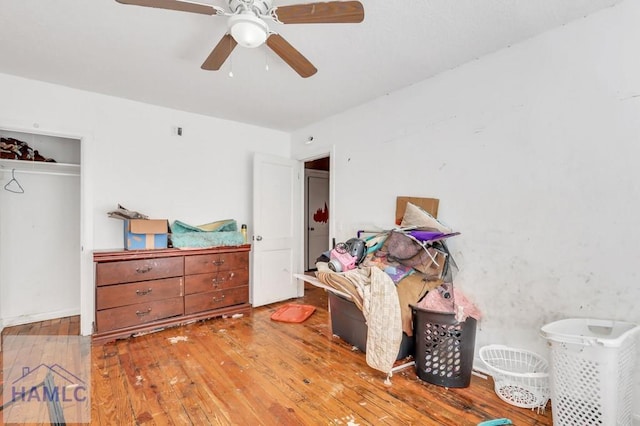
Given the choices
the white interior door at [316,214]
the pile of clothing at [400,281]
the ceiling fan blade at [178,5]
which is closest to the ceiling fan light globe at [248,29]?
the ceiling fan blade at [178,5]

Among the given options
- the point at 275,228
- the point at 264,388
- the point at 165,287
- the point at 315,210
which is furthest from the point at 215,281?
the point at 315,210

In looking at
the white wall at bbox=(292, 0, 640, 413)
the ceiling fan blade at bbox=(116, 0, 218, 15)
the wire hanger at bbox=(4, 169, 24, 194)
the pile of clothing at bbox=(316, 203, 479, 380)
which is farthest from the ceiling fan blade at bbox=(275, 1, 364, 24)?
the wire hanger at bbox=(4, 169, 24, 194)

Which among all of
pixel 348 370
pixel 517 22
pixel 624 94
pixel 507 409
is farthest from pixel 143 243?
pixel 624 94

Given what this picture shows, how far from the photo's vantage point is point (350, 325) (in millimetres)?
2746

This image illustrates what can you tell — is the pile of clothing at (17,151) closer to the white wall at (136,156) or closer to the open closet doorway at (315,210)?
the white wall at (136,156)

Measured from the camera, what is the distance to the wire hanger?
10.5ft

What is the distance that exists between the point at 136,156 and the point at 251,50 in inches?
77.1

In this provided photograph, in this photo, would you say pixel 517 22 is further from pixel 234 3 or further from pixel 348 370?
pixel 348 370

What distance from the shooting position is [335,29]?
200 cm

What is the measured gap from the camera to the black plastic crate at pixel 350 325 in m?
2.45

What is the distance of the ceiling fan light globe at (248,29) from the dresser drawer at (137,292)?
8.25 feet

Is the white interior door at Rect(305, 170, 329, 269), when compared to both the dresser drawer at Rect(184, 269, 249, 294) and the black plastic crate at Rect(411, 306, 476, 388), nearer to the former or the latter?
the dresser drawer at Rect(184, 269, 249, 294)

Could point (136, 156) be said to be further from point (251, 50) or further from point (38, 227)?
point (251, 50)

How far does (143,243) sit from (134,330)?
85cm
